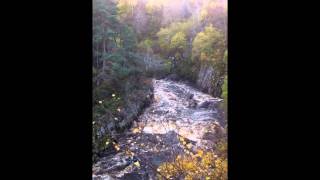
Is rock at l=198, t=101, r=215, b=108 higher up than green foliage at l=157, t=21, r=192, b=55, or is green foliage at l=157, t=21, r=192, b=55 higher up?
green foliage at l=157, t=21, r=192, b=55

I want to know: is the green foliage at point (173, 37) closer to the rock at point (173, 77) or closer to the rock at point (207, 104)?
the rock at point (173, 77)

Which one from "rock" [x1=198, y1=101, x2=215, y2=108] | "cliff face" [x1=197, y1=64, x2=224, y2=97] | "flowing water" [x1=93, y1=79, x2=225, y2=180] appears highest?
"cliff face" [x1=197, y1=64, x2=224, y2=97]

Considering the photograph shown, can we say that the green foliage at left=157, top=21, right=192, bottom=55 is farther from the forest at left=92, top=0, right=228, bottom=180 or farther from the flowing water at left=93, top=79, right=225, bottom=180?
the flowing water at left=93, top=79, right=225, bottom=180

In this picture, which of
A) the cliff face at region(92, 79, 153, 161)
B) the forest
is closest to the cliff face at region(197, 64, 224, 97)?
the forest

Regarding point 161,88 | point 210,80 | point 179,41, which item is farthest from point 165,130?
point 179,41

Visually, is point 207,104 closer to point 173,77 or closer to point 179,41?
point 173,77
